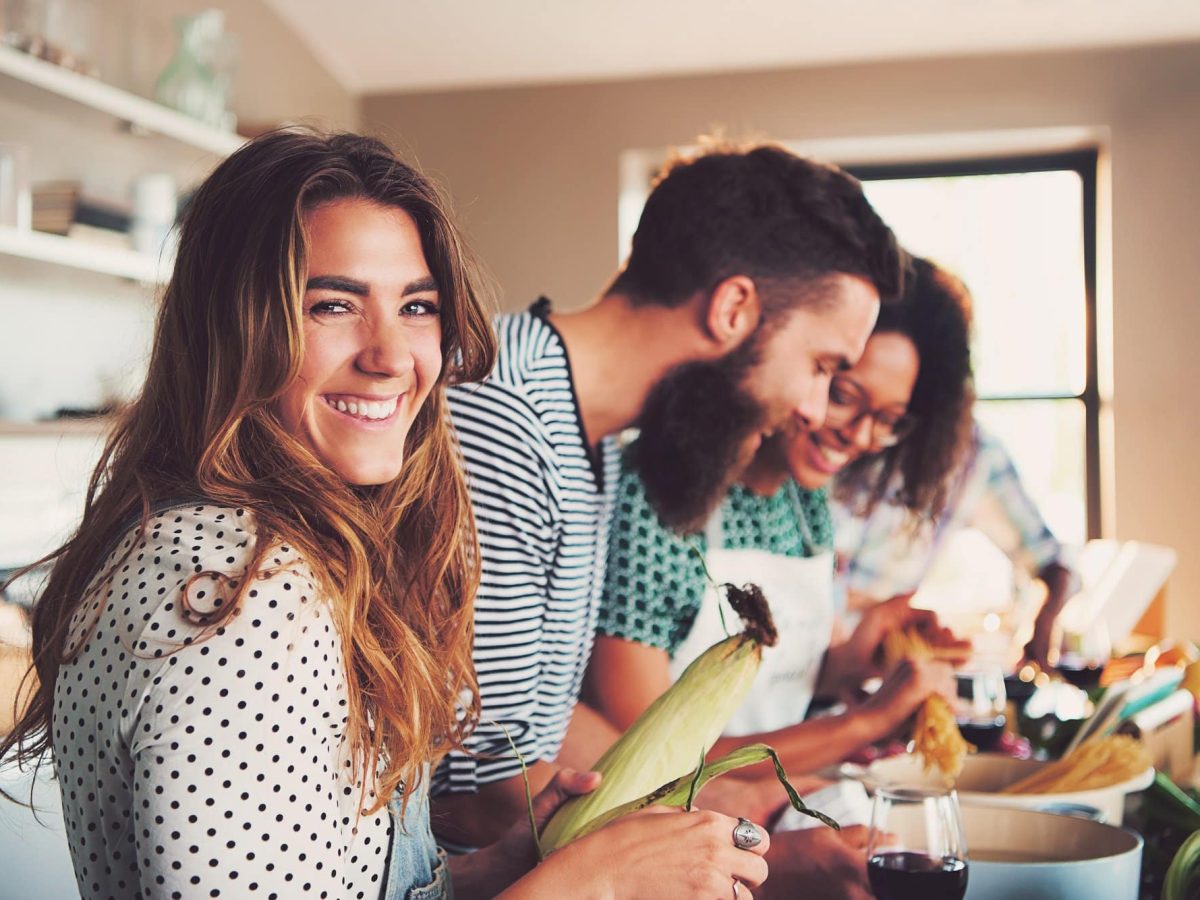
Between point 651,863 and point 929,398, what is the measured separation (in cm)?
154

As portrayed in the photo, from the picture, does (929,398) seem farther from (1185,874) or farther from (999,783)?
(1185,874)

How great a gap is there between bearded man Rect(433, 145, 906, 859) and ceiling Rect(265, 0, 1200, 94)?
2821 millimetres

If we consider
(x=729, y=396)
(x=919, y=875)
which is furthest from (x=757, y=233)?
(x=919, y=875)

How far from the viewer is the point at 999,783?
1.32m

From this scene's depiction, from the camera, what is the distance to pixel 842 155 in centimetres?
480

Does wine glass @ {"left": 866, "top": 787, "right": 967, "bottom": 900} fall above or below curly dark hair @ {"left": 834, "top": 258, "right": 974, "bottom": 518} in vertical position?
below

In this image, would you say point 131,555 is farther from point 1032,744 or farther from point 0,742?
point 1032,744

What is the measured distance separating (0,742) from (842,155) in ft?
14.1

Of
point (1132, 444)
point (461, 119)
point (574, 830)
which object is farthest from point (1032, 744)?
point (461, 119)

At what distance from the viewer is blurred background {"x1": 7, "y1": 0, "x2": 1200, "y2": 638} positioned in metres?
3.82

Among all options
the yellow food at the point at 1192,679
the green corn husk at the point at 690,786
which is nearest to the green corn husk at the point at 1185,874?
the green corn husk at the point at 690,786

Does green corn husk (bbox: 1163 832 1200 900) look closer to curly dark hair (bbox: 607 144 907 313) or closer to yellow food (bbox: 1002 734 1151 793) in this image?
yellow food (bbox: 1002 734 1151 793)

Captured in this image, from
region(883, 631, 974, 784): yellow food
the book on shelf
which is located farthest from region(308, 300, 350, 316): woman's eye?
the book on shelf

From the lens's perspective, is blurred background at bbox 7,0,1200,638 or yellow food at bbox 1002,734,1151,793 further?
blurred background at bbox 7,0,1200,638
